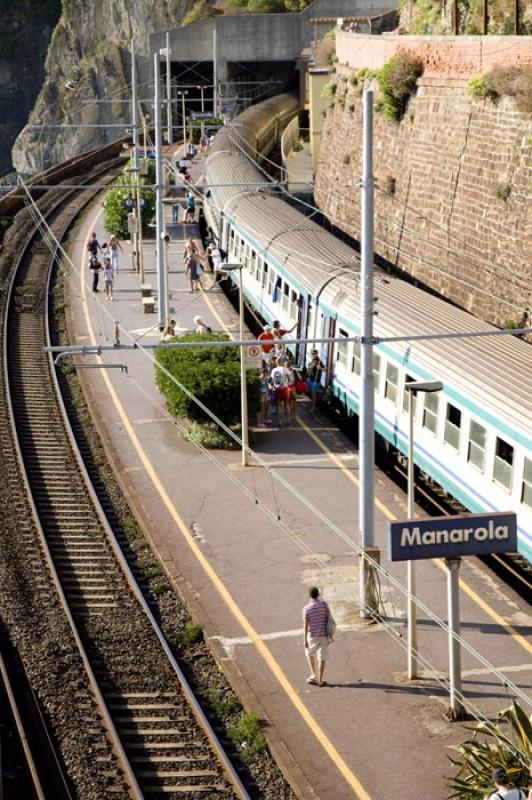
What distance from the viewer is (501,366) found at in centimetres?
2028

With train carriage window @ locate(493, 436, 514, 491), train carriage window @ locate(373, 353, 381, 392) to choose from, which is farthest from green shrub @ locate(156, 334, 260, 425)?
train carriage window @ locate(493, 436, 514, 491)

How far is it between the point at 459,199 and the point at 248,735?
19.9 metres

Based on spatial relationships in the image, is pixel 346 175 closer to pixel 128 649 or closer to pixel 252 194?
pixel 252 194

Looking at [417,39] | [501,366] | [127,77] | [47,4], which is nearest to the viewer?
[501,366]

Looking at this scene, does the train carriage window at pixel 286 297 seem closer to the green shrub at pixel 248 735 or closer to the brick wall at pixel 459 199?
the brick wall at pixel 459 199

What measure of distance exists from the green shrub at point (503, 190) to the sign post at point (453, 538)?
15612 mm

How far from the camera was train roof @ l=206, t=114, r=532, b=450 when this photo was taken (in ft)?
64.0

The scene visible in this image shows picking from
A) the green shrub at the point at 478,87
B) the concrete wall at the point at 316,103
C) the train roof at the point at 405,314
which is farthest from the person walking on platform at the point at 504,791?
the concrete wall at the point at 316,103

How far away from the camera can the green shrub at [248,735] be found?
48.5ft

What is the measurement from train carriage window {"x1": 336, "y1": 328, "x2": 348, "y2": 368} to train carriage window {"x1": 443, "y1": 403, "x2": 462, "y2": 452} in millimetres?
5351

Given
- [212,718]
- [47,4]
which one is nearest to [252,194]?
[212,718]

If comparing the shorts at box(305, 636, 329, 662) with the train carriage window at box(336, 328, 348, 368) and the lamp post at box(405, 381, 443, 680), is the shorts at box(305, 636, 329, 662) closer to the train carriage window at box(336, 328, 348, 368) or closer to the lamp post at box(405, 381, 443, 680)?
the lamp post at box(405, 381, 443, 680)

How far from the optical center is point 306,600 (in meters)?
18.5

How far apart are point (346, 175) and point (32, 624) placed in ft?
96.7
